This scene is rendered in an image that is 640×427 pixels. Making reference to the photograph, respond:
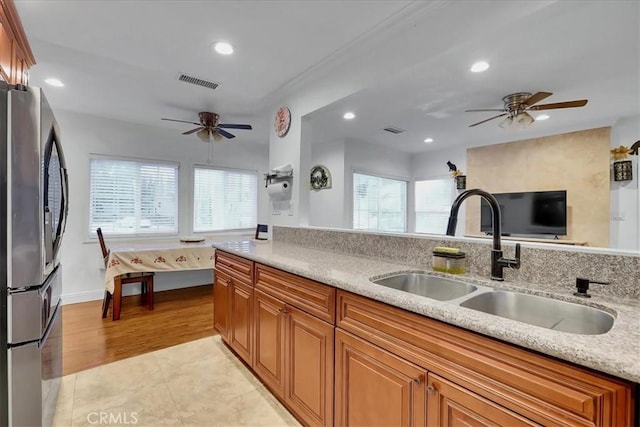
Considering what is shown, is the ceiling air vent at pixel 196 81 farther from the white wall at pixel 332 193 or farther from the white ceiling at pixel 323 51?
the white wall at pixel 332 193

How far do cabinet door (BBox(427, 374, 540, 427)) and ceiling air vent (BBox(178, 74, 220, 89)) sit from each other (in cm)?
316

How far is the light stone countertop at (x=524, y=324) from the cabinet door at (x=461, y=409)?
0.68 feet

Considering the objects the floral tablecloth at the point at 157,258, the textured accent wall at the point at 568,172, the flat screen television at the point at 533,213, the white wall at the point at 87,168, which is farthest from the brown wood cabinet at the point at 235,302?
the textured accent wall at the point at 568,172

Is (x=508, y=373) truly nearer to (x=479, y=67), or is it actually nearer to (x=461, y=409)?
(x=461, y=409)

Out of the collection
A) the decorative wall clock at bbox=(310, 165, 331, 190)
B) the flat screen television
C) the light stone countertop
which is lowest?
the light stone countertop

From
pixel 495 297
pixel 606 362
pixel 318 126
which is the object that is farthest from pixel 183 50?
pixel 606 362

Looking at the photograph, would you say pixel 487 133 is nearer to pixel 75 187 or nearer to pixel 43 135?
pixel 43 135

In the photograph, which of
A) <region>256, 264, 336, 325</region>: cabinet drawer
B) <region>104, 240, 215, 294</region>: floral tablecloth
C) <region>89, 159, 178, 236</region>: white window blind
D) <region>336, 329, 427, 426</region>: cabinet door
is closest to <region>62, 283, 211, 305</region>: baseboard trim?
<region>89, 159, 178, 236</region>: white window blind

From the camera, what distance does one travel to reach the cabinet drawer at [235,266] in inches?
84.4

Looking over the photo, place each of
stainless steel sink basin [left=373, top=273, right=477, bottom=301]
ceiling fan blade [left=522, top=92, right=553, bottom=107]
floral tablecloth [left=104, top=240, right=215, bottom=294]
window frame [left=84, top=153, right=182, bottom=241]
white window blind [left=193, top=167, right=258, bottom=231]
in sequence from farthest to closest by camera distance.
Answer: white window blind [left=193, top=167, right=258, bottom=231] < window frame [left=84, top=153, right=182, bottom=241] < floral tablecloth [left=104, top=240, right=215, bottom=294] < ceiling fan blade [left=522, top=92, right=553, bottom=107] < stainless steel sink basin [left=373, top=273, right=477, bottom=301]

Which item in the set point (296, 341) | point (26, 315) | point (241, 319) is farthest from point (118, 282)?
point (296, 341)

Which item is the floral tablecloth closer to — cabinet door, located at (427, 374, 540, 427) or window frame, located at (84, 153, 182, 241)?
window frame, located at (84, 153, 182, 241)

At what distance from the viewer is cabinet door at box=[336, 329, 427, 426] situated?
1.08m

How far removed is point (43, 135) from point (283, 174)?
1.91m
